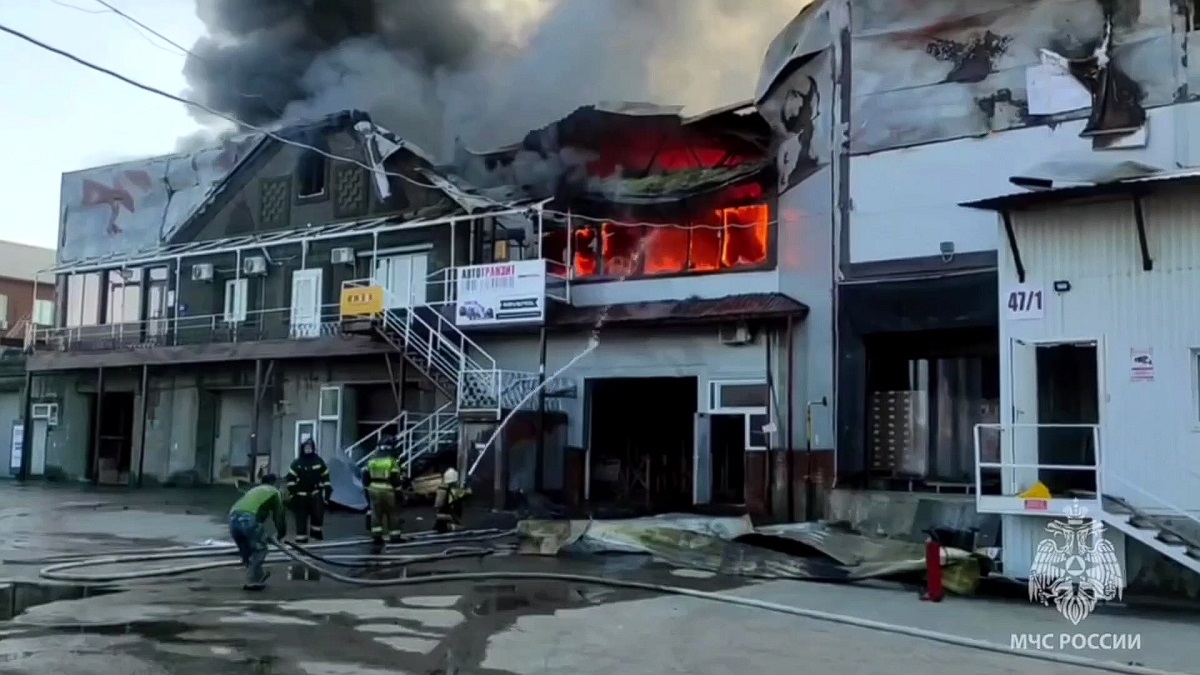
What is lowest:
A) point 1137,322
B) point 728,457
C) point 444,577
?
point 444,577

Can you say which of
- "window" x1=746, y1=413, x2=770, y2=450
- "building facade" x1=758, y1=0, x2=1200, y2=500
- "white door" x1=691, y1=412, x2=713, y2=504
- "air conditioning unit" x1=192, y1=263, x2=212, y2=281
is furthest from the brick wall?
"building facade" x1=758, y1=0, x2=1200, y2=500

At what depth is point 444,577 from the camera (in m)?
11.7

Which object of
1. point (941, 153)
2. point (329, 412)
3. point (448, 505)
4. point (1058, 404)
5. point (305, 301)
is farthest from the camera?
point (305, 301)

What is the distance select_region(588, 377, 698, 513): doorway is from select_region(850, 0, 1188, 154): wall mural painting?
285 inches

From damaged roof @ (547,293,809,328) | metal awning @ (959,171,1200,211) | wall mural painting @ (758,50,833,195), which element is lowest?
damaged roof @ (547,293,809,328)

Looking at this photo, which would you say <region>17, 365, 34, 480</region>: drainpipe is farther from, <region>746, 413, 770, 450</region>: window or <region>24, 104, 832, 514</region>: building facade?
<region>746, 413, 770, 450</region>: window

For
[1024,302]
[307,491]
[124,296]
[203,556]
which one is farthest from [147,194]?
[1024,302]

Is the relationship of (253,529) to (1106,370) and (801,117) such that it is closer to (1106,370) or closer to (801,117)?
(1106,370)

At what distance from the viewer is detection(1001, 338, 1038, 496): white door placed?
42.4 ft

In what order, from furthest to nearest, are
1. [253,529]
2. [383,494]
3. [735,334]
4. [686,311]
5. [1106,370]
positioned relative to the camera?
[686,311] < [735,334] < [383,494] < [1106,370] < [253,529]

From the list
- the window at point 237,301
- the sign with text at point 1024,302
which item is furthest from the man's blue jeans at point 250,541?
the window at point 237,301

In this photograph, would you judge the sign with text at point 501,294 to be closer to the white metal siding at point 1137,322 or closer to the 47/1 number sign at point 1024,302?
the 47/1 number sign at point 1024,302

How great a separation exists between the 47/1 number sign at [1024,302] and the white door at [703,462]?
9.25m

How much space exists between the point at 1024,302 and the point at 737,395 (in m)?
8.96
